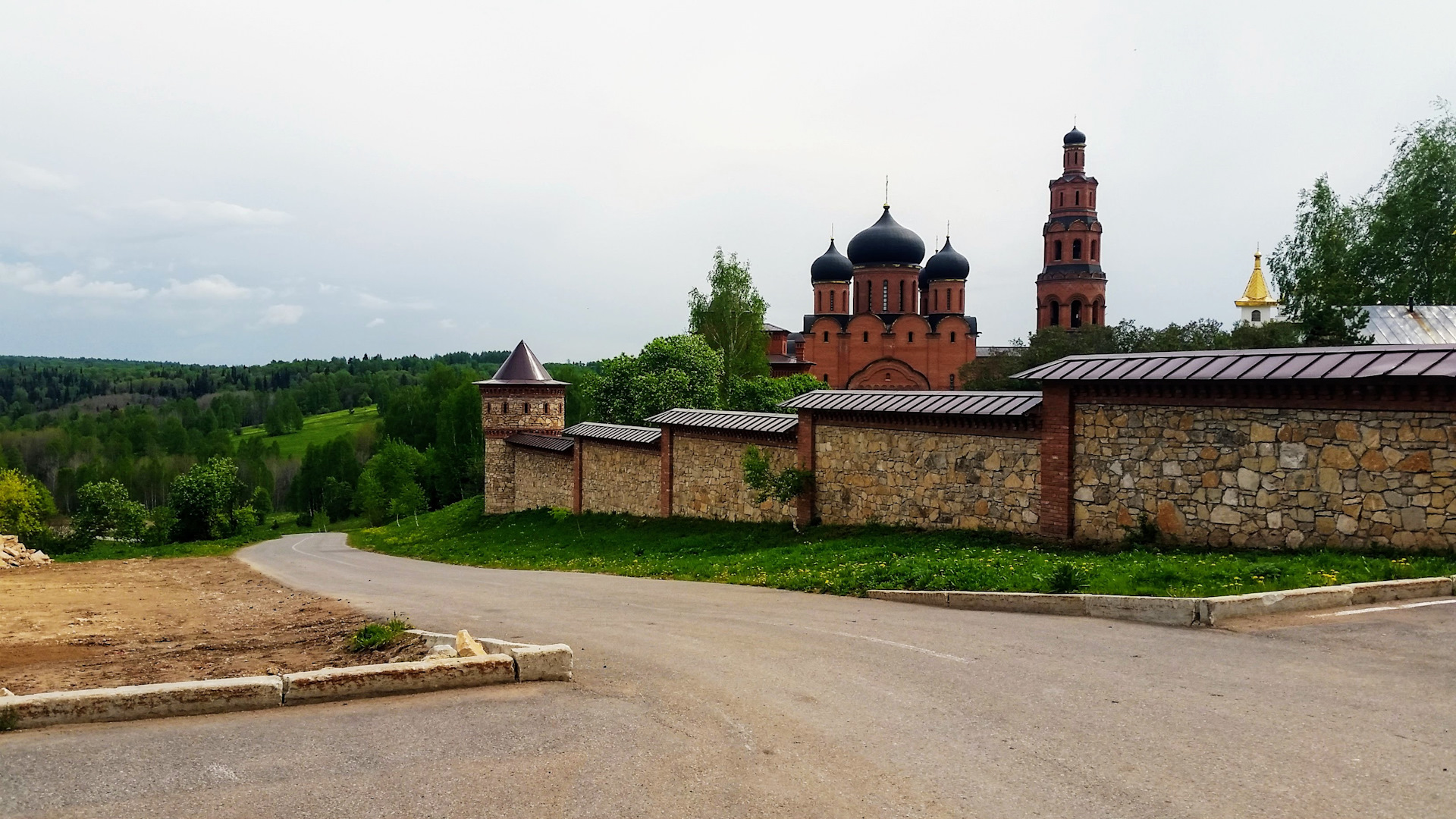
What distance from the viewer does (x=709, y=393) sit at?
37.2 meters

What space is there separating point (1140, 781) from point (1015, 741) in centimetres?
75

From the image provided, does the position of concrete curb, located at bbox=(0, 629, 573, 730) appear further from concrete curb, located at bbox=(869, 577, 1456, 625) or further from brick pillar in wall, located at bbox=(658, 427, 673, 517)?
brick pillar in wall, located at bbox=(658, 427, 673, 517)

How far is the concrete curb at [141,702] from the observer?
5423 millimetres

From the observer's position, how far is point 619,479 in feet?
83.3

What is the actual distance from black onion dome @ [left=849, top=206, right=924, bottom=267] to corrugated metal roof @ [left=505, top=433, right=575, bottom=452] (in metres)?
30.0

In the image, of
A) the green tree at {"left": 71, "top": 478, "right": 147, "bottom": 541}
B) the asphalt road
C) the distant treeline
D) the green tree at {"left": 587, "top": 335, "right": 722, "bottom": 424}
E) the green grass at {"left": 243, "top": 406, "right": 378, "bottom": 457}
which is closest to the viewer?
the asphalt road

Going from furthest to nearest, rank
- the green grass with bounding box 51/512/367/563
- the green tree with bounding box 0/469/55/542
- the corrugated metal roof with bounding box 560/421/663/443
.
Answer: the green tree with bounding box 0/469/55/542 → the green grass with bounding box 51/512/367/563 → the corrugated metal roof with bounding box 560/421/663/443

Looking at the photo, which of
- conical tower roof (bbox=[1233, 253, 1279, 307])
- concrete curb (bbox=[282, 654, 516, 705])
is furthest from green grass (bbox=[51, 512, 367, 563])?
conical tower roof (bbox=[1233, 253, 1279, 307])

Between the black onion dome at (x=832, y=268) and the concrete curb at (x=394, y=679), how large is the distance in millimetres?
53171

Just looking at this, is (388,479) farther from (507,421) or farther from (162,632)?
(162,632)

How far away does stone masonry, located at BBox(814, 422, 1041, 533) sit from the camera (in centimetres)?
1352

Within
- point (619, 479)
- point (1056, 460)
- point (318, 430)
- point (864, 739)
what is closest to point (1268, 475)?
point (1056, 460)

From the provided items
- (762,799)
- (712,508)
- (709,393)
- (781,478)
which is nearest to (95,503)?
(709,393)

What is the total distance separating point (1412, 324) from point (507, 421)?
95.7 ft
